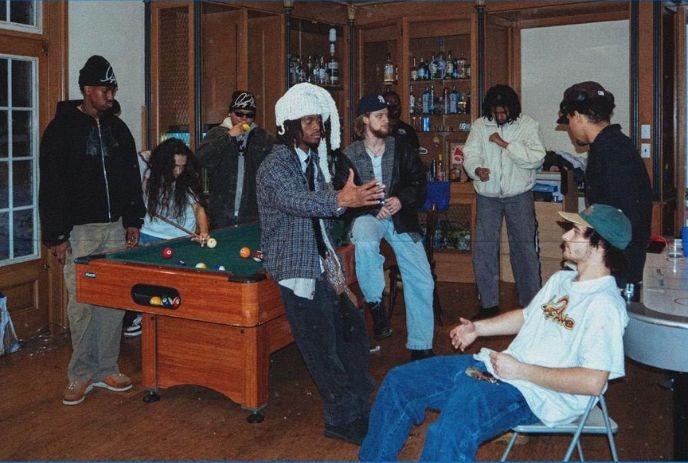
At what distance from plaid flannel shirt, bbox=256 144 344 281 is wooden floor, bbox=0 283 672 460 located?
771 millimetres

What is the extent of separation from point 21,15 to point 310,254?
10.4 ft

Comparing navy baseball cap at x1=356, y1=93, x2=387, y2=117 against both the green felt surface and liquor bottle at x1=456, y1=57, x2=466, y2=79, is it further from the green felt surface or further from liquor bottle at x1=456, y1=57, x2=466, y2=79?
liquor bottle at x1=456, y1=57, x2=466, y2=79

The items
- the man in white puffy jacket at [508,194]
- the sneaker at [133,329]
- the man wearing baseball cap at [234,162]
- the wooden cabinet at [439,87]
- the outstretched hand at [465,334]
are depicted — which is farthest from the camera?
the wooden cabinet at [439,87]

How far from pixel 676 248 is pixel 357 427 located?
5.54 feet

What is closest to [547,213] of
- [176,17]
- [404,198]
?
[404,198]

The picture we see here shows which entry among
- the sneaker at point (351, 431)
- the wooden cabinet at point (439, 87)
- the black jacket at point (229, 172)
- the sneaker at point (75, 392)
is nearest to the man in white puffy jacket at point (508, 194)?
the wooden cabinet at point (439, 87)

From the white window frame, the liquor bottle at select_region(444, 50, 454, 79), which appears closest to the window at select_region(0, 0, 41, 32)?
the white window frame

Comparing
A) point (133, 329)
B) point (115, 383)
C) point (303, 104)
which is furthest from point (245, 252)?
point (133, 329)

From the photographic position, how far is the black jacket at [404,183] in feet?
14.6

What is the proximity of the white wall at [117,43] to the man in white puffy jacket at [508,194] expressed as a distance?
8.61ft

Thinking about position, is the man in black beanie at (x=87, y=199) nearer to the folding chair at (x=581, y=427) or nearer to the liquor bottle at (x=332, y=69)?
the folding chair at (x=581, y=427)

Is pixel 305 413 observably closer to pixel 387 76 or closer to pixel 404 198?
pixel 404 198

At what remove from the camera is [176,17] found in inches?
243

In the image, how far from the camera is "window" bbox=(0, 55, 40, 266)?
514 cm
